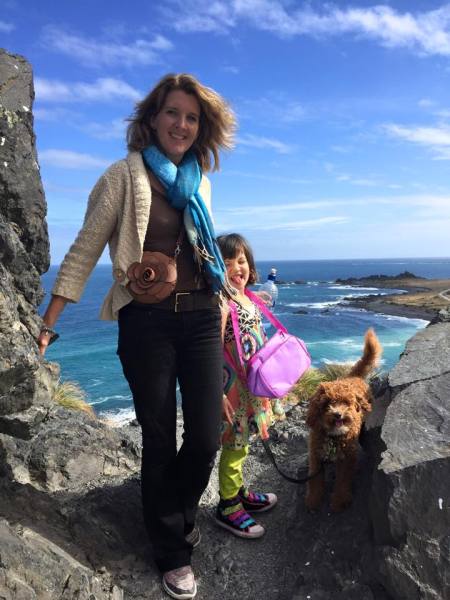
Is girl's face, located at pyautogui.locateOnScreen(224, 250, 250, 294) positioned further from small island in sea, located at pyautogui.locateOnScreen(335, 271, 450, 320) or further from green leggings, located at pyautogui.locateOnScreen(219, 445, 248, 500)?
small island in sea, located at pyautogui.locateOnScreen(335, 271, 450, 320)

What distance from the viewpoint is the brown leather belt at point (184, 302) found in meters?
3.07

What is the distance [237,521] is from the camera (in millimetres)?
4000

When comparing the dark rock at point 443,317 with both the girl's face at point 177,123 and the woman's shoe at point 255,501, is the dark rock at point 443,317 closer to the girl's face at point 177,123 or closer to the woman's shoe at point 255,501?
the woman's shoe at point 255,501

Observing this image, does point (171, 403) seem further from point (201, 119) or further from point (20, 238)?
point (201, 119)

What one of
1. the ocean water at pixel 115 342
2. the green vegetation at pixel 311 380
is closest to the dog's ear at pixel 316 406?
the green vegetation at pixel 311 380

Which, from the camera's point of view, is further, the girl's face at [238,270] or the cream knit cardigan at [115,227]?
the girl's face at [238,270]

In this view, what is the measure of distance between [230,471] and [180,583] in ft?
2.97

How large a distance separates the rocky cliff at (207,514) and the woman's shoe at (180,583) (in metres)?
0.11

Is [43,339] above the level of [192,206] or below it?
below

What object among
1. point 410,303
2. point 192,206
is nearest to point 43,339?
point 192,206

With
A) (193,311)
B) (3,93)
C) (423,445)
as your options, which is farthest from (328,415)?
(3,93)

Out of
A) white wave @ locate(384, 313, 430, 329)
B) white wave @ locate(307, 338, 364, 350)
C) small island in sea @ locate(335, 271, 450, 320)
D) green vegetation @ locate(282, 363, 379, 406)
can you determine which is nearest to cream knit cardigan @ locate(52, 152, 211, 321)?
green vegetation @ locate(282, 363, 379, 406)

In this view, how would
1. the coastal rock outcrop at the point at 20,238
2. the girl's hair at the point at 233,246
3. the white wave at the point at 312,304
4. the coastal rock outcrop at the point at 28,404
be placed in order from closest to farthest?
the coastal rock outcrop at the point at 28,404 < the coastal rock outcrop at the point at 20,238 < the girl's hair at the point at 233,246 < the white wave at the point at 312,304

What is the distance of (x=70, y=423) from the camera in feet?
18.7
